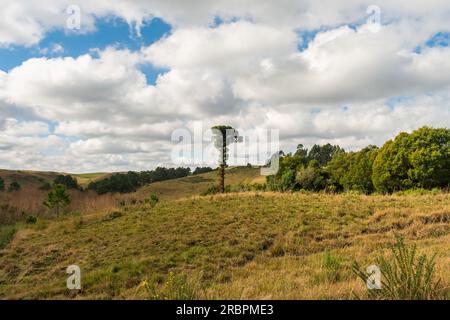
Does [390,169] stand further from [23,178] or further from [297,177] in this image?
[23,178]

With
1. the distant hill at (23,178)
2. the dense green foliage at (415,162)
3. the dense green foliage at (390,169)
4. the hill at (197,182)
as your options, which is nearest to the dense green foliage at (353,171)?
the dense green foliage at (390,169)

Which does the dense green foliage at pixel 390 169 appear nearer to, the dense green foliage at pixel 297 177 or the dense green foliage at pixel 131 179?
the dense green foliage at pixel 297 177

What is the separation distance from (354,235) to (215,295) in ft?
25.8

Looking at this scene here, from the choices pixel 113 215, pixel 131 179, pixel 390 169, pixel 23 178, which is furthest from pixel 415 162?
pixel 23 178

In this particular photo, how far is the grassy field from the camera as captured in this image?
5.61 meters

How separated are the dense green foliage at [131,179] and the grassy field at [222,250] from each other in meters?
27.5

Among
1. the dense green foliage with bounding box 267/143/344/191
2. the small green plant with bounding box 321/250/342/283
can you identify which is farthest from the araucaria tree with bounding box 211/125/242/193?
the small green plant with bounding box 321/250/342/283

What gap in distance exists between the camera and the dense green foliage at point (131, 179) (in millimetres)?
43312

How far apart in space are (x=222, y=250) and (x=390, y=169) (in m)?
25.3

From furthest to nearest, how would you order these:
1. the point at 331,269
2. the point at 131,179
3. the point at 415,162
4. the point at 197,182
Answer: the point at 197,182 < the point at 131,179 < the point at 415,162 < the point at 331,269

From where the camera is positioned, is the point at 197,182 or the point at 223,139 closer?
the point at 223,139

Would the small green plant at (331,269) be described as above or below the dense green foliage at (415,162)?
below

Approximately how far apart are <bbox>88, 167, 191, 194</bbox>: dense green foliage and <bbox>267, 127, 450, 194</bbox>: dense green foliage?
68.8ft

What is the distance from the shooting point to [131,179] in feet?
172
